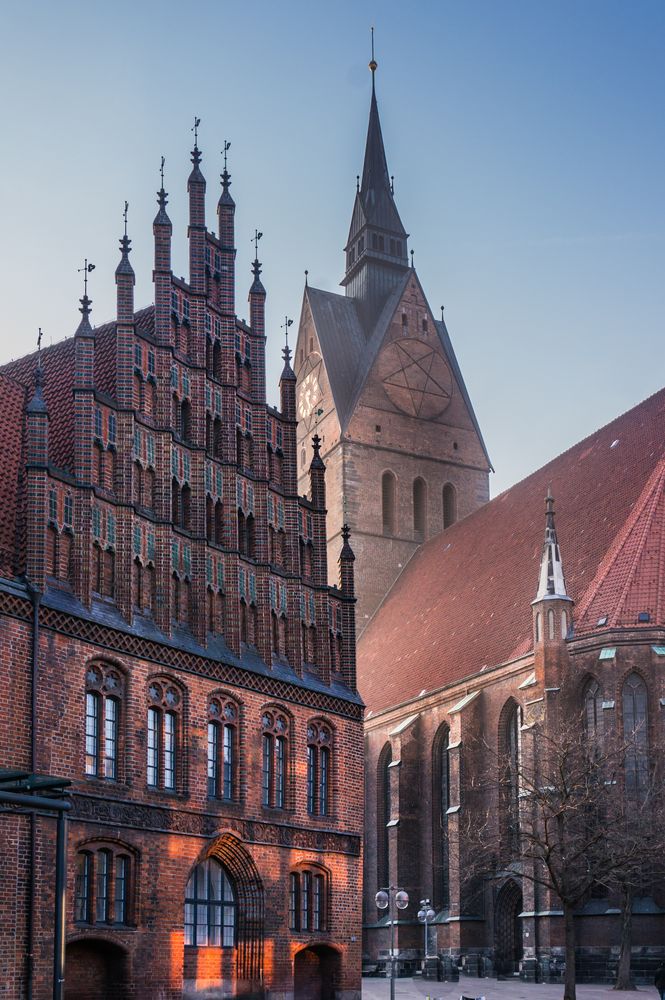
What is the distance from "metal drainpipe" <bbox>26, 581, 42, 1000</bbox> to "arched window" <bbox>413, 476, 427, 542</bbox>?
36166 millimetres

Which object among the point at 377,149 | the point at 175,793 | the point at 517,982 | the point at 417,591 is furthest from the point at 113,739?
the point at 377,149

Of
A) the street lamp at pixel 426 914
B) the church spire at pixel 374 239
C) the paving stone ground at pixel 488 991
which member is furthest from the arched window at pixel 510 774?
the church spire at pixel 374 239

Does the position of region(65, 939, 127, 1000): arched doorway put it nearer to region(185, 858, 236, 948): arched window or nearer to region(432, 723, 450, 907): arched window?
region(185, 858, 236, 948): arched window

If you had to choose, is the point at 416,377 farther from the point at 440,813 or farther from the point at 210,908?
the point at 210,908

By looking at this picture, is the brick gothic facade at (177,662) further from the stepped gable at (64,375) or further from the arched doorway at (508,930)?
the arched doorway at (508,930)

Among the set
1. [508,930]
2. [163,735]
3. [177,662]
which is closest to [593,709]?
[508,930]

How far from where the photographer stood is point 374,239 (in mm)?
62969

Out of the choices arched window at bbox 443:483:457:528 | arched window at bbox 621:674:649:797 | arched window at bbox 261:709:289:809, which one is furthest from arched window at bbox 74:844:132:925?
arched window at bbox 443:483:457:528

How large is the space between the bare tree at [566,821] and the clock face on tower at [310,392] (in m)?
22.5

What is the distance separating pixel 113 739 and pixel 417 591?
2966cm

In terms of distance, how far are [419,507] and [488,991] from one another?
87.6 feet

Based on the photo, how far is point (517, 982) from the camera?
36.6 meters

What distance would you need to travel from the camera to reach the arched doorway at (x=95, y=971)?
22.1 metres

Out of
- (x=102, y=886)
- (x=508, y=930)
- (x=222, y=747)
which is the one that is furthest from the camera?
(x=508, y=930)
